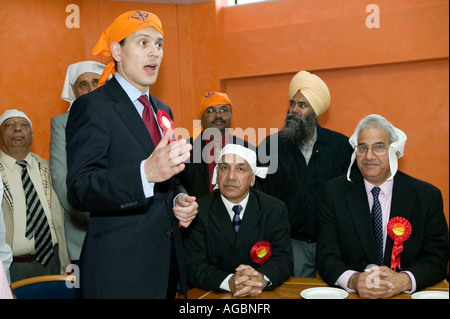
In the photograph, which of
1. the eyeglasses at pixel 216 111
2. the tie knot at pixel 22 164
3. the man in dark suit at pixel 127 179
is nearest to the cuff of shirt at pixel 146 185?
the man in dark suit at pixel 127 179

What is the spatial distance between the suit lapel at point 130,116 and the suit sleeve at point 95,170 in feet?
0.24

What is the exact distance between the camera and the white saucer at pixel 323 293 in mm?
2318

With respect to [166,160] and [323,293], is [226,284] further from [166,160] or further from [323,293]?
[166,160]

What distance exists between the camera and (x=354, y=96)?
5340mm

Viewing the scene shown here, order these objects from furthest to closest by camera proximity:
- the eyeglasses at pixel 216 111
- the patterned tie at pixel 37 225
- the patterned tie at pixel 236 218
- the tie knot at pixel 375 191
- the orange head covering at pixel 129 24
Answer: the eyeglasses at pixel 216 111, the patterned tie at pixel 37 225, the patterned tie at pixel 236 218, the tie knot at pixel 375 191, the orange head covering at pixel 129 24

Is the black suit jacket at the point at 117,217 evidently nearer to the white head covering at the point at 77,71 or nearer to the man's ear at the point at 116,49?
the man's ear at the point at 116,49

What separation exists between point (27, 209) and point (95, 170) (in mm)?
2148

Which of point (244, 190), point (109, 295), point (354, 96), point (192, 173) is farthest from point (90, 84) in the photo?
point (354, 96)

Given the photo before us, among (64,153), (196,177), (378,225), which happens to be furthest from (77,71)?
(378,225)

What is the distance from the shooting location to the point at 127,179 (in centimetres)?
157

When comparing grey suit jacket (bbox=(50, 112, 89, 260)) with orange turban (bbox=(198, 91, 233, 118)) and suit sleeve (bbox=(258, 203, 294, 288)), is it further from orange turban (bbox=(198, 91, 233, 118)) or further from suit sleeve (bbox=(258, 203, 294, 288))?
orange turban (bbox=(198, 91, 233, 118))

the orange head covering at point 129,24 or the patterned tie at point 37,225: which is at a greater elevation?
the orange head covering at point 129,24

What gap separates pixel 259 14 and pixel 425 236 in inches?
148

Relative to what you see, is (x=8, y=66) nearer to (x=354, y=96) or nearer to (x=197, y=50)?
(x=197, y=50)
